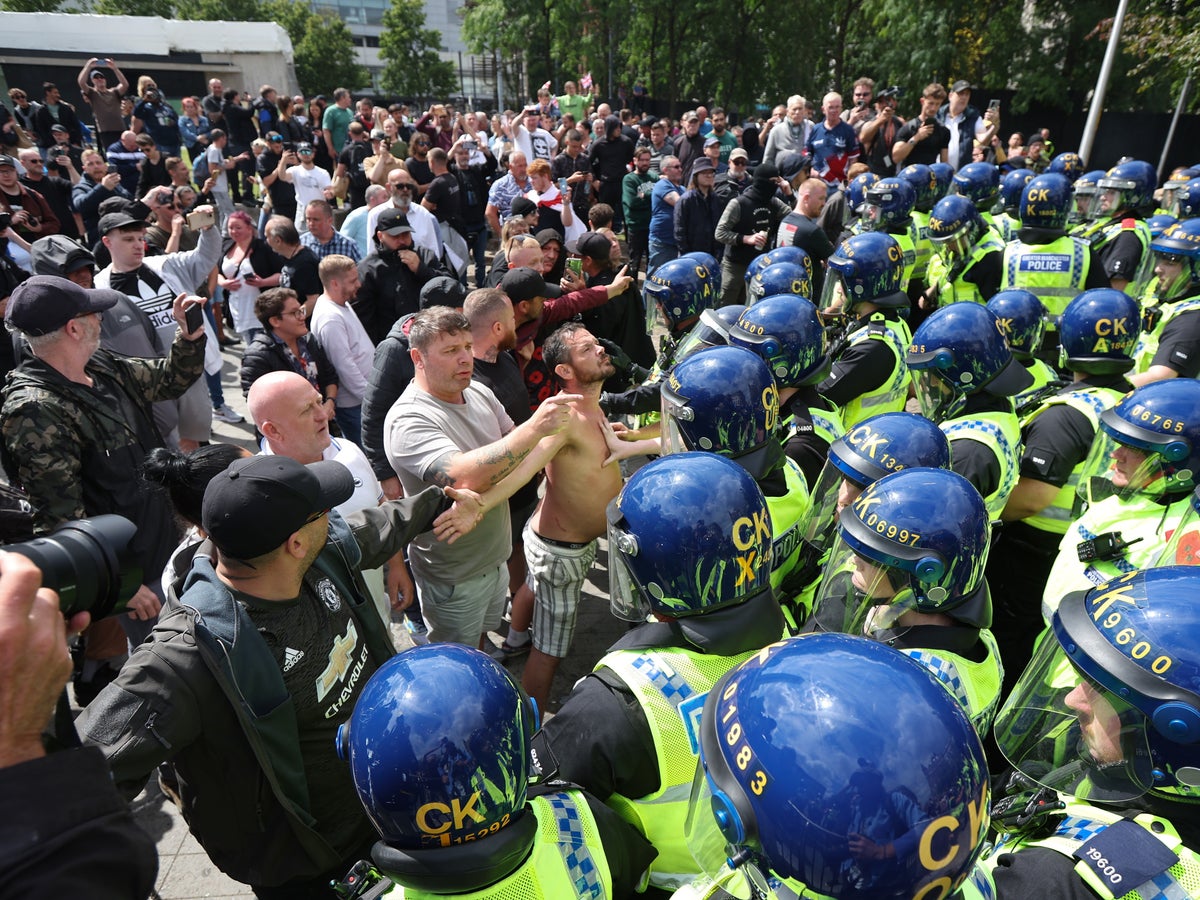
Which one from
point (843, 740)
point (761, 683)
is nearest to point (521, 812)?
point (761, 683)

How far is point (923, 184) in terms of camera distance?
8.86 meters

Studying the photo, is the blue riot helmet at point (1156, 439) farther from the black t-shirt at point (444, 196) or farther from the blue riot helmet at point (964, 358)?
the black t-shirt at point (444, 196)

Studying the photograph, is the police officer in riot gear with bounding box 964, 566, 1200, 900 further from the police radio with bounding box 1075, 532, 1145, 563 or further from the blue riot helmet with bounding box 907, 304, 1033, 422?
the blue riot helmet with bounding box 907, 304, 1033, 422

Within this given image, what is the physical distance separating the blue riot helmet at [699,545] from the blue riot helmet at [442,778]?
2.23 feet

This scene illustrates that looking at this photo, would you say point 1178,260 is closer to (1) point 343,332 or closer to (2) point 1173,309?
(2) point 1173,309

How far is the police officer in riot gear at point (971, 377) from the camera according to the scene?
3486 mm

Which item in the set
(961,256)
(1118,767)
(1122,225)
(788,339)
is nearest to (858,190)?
(961,256)

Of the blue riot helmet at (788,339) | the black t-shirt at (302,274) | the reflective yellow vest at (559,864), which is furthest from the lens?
the black t-shirt at (302,274)

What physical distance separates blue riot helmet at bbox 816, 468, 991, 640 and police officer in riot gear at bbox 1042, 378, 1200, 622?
2.24ft

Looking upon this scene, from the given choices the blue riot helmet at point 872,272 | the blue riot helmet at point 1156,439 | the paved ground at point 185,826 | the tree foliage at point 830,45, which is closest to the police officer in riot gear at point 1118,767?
the blue riot helmet at point 1156,439

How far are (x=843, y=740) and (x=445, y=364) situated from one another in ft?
9.11

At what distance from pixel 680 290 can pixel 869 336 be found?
138 centimetres

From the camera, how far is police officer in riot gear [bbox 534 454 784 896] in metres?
1.89

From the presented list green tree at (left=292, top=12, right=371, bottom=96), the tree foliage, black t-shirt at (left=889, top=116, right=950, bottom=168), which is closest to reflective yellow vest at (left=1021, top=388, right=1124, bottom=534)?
black t-shirt at (left=889, top=116, right=950, bottom=168)
